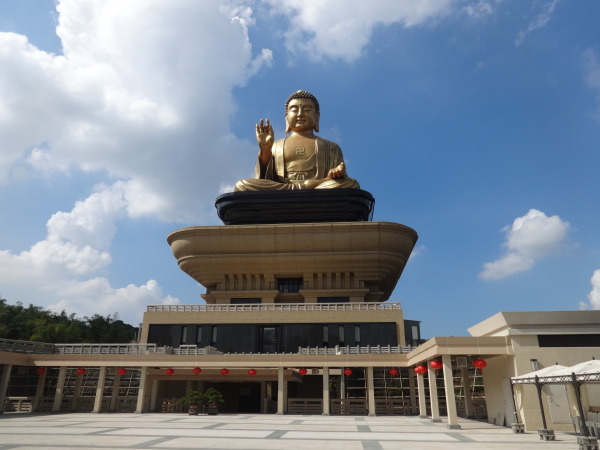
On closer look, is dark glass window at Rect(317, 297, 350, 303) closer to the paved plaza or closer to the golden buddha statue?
the golden buddha statue

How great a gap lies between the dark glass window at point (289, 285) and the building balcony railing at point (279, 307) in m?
7.46

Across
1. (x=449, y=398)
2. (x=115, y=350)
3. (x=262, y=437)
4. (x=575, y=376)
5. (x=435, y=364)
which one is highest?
(x=115, y=350)

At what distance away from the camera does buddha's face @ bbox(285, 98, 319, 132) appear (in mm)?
51344

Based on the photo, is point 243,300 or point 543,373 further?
point 243,300

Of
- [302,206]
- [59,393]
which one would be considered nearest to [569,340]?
[302,206]

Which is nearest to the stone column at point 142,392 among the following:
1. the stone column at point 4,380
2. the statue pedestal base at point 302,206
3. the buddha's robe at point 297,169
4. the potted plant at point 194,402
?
the potted plant at point 194,402

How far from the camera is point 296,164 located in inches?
1886

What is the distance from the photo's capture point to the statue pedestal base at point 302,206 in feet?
143

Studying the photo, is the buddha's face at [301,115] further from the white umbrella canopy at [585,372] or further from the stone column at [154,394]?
the white umbrella canopy at [585,372]

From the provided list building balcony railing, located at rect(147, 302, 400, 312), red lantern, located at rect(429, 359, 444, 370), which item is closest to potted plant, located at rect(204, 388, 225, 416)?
building balcony railing, located at rect(147, 302, 400, 312)

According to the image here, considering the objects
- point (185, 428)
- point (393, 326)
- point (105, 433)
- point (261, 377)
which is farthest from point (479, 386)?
point (105, 433)

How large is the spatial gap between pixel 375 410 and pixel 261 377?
290 inches

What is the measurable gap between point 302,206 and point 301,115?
12.8 meters

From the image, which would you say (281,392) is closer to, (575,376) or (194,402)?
(194,402)
